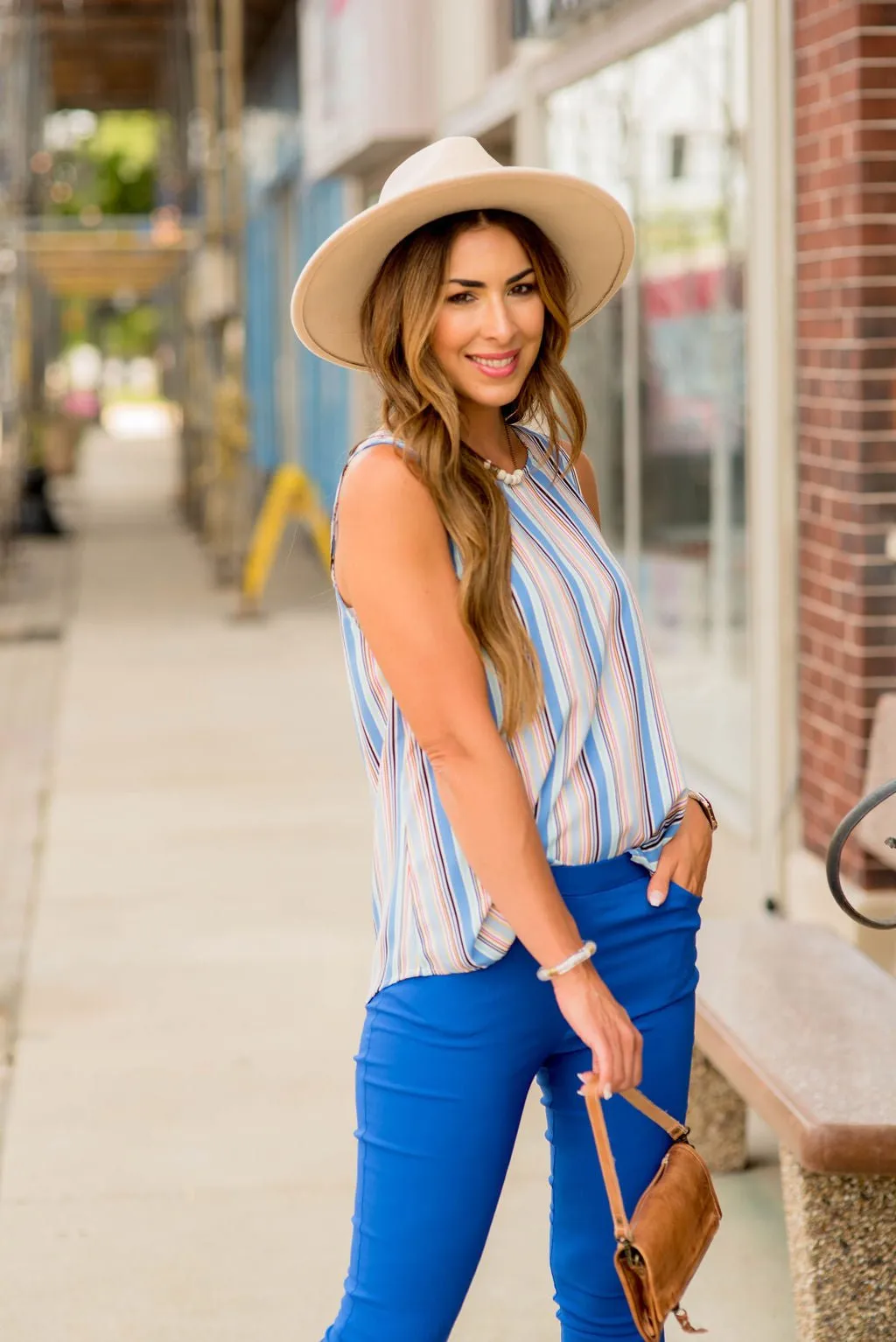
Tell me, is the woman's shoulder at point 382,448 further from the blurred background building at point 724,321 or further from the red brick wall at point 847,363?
the red brick wall at point 847,363

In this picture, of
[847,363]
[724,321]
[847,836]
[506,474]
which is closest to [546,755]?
[506,474]

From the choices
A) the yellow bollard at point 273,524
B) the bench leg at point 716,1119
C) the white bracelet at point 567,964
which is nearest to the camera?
the white bracelet at point 567,964

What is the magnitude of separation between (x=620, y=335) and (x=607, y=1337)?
255 inches

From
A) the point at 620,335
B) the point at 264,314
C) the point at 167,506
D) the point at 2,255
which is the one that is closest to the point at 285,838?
the point at 620,335

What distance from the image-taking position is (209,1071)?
A: 484 centimetres

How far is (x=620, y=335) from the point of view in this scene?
8422 millimetres

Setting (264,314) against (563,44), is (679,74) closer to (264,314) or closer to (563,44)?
(563,44)

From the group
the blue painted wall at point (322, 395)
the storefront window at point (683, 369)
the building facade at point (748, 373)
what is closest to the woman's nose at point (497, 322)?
the building facade at point (748, 373)

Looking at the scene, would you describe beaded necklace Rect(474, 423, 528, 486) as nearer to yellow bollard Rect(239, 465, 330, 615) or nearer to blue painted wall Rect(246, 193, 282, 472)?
yellow bollard Rect(239, 465, 330, 615)

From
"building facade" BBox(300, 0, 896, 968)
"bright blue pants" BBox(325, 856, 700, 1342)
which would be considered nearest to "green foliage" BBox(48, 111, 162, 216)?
"building facade" BBox(300, 0, 896, 968)

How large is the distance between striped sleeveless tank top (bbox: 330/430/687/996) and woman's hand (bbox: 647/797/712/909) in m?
0.02

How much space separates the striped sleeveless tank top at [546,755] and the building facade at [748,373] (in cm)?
41

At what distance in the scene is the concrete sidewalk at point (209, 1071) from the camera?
12.0 ft

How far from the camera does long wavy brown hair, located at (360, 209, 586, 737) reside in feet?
7.01
